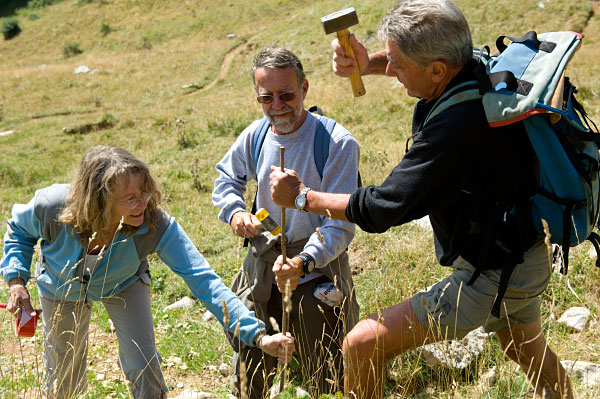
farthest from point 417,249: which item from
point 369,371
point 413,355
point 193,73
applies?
point 193,73

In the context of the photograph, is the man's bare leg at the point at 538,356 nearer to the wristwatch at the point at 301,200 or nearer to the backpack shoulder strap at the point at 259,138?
the wristwatch at the point at 301,200

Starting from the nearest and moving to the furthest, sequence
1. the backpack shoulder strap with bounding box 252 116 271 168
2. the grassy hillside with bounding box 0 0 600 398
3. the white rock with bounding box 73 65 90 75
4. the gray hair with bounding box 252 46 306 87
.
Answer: the gray hair with bounding box 252 46 306 87
the backpack shoulder strap with bounding box 252 116 271 168
the grassy hillside with bounding box 0 0 600 398
the white rock with bounding box 73 65 90 75

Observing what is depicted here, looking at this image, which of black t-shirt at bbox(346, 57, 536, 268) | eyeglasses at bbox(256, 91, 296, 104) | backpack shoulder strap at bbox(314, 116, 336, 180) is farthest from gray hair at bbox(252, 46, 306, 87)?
black t-shirt at bbox(346, 57, 536, 268)

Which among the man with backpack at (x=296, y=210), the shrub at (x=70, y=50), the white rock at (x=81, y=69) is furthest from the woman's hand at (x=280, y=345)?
the shrub at (x=70, y=50)

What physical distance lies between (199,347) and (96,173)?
2.06 m

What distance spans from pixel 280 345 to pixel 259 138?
53.2 inches

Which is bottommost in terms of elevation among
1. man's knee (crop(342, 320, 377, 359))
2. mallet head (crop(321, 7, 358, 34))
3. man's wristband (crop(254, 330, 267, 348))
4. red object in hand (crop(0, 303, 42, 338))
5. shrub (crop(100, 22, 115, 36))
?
shrub (crop(100, 22, 115, 36))

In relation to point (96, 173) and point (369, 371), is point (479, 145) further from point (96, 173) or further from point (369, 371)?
point (96, 173)

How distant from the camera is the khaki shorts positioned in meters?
2.50

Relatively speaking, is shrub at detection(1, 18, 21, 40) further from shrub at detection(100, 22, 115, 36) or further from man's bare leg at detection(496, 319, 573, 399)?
man's bare leg at detection(496, 319, 573, 399)

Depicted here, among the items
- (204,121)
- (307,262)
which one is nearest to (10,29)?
(204,121)

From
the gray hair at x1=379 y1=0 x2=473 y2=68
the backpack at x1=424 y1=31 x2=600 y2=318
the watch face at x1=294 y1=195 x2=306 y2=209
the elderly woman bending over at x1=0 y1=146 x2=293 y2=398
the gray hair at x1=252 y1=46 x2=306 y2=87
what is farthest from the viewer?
the gray hair at x1=252 y1=46 x2=306 y2=87

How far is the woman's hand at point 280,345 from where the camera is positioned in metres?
2.73

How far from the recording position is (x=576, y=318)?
386cm
